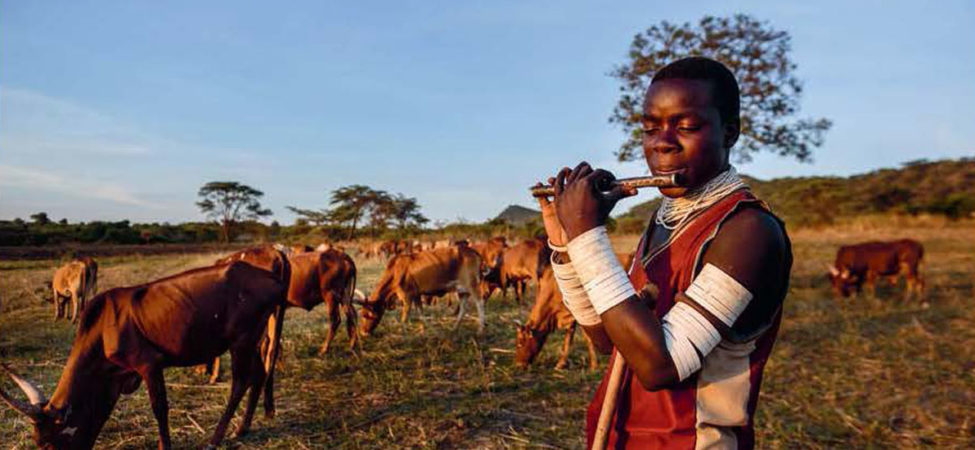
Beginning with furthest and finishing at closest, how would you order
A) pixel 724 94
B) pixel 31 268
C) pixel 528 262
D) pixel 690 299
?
pixel 31 268
pixel 528 262
pixel 724 94
pixel 690 299

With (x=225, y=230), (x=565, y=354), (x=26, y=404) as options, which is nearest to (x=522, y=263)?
(x=565, y=354)

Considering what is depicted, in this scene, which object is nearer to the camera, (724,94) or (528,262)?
(724,94)

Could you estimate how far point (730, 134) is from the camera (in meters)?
1.80

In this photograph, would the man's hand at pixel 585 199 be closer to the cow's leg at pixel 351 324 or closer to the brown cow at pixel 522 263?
the cow's leg at pixel 351 324

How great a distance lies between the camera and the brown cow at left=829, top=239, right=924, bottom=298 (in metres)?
15.9

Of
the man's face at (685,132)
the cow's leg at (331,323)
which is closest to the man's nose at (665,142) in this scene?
the man's face at (685,132)

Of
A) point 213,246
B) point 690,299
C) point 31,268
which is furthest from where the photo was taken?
point 213,246

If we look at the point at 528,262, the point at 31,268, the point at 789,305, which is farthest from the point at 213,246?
the point at 789,305

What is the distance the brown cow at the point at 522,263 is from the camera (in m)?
16.0

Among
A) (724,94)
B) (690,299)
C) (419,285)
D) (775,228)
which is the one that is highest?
(724,94)

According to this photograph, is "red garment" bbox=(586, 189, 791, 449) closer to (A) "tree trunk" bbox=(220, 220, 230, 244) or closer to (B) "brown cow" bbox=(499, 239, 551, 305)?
(B) "brown cow" bbox=(499, 239, 551, 305)

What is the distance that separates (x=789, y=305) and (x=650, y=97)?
14.5 m

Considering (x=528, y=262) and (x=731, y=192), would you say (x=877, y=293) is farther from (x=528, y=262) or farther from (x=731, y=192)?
(x=731, y=192)

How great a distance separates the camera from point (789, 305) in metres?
14.1
